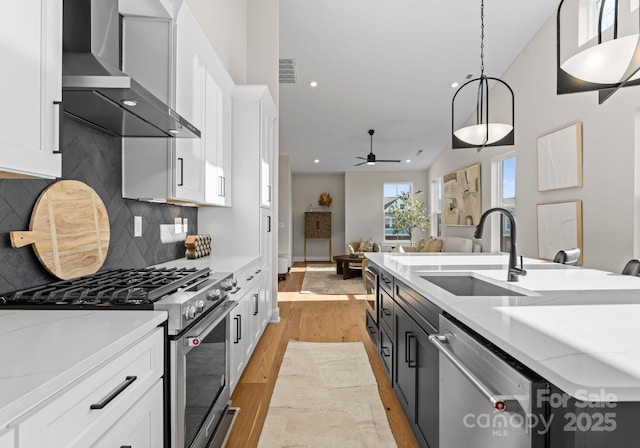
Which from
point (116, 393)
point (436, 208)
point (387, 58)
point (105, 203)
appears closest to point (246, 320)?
point (105, 203)

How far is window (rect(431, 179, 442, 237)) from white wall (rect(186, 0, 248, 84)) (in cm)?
659

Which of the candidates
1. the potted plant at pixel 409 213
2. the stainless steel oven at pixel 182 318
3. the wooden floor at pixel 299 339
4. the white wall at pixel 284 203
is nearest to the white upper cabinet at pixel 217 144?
the stainless steel oven at pixel 182 318

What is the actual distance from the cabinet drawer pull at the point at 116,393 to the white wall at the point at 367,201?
9.80m

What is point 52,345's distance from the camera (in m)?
0.94

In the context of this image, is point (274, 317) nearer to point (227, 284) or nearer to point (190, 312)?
point (227, 284)

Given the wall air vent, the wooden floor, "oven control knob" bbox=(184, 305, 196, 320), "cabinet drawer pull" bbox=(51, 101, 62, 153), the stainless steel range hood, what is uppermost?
the wall air vent

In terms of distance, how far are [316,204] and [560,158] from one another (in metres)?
7.54

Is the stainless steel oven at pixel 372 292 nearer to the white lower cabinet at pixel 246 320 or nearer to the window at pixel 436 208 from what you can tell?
the white lower cabinet at pixel 246 320

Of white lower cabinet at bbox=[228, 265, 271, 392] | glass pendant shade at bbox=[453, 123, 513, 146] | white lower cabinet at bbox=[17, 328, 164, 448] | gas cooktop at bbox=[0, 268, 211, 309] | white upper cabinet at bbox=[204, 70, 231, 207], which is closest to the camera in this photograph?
white lower cabinet at bbox=[17, 328, 164, 448]

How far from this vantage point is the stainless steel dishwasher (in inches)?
33.6

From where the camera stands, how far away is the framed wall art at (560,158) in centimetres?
415

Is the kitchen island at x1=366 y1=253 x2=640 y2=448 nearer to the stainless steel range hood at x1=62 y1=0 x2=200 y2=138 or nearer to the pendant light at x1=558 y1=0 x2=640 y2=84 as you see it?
the pendant light at x1=558 y1=0 x2=640 y2=84

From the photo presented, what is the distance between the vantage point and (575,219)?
4180 millimetres

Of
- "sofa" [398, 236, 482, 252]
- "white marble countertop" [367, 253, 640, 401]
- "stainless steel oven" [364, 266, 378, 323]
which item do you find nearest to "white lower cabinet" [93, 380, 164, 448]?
"white marble countertop" [367, 253, 640, 401]
